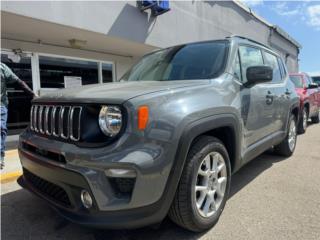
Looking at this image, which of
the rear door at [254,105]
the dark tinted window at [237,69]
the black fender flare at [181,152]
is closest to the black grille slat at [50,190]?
the black fender flare at [181,152]

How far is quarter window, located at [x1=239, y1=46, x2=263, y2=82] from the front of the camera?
334 centimetres

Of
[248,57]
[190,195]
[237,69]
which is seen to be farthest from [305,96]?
[190,195]

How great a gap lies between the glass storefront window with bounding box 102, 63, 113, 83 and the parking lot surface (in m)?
6.15

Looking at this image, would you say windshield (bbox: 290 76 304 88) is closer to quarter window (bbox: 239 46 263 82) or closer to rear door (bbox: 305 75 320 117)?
rear door (bbox: 305 75 320 117)

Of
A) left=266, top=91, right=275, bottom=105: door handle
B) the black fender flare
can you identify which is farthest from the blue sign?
the black fender flare

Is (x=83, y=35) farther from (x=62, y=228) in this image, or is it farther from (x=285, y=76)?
(x=62, y=228)

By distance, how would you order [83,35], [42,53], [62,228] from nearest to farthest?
[62,228] < [83,35] < [42,53]

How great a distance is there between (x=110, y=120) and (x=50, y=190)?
889 millimetres

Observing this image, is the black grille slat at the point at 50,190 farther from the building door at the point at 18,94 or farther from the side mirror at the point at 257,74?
the building door at the point at 18,94

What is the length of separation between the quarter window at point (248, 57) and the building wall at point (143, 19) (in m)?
4.22

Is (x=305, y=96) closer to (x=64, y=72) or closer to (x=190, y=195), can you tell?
(x=190, y=195)

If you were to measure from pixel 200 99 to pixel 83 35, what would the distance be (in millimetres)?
5601

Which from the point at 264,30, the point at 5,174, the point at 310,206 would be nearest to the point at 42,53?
the point at 5,174

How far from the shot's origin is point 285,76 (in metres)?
4.90
